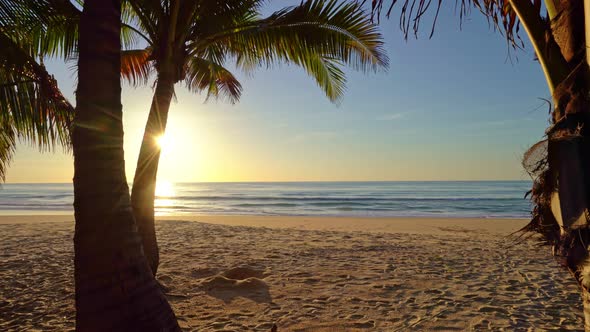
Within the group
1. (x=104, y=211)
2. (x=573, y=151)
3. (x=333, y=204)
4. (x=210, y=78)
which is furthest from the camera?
(x=333, y=204)

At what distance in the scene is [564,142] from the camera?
127 cm

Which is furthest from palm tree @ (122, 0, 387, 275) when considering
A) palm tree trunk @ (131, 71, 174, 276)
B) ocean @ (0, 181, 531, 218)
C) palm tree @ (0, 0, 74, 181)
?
ocean @ (0, 181, 531, 218)

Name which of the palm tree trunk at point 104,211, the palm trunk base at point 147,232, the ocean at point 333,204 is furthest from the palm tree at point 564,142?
the ocean at point 333,204

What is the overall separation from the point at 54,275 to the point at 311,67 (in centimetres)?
514

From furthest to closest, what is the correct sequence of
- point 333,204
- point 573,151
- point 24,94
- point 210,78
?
point 333,204
point 210,78
point 24,94
point 573,151

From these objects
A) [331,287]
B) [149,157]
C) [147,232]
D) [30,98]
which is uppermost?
[30,98]

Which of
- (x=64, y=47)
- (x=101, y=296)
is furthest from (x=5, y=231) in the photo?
(x=101, y=296)

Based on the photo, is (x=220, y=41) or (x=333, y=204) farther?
(x=333, y=204)

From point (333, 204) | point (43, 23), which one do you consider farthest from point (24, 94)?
point (333, 204)

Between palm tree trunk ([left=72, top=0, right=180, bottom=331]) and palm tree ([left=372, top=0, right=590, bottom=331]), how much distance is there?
6.64 ft

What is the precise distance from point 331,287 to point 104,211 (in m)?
3.62

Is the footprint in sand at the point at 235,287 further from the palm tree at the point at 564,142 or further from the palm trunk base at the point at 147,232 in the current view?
the palm tree at the point at 564,142

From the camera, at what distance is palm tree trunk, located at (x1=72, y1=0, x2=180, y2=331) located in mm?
2000

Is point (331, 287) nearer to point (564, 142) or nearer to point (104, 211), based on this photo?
point (104, 211)
